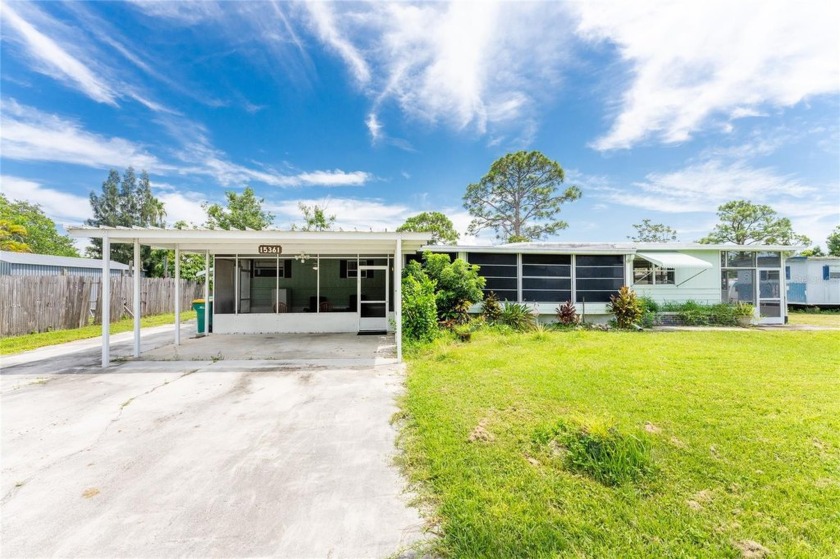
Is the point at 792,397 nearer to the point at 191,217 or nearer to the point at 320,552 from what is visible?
the point at 320,552

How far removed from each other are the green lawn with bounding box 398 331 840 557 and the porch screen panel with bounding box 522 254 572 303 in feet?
19.1

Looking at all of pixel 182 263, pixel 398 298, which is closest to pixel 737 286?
pixel 398 298

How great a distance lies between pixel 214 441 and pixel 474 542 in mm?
2931

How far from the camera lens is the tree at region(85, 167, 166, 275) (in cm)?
3334

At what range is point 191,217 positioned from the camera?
Answer: 25750 millimetres

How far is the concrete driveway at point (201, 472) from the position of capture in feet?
7.07

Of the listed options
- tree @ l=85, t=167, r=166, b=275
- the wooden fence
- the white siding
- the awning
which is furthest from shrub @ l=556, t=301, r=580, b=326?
tree @ l=85, t=167, r=166, b=275

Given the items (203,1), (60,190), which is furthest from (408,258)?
(60,190)

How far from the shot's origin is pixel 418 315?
8.56 meters

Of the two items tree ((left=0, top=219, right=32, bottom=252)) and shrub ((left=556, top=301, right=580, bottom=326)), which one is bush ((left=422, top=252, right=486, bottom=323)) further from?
tree ((left=0, top=219, right=32, bottom=252))

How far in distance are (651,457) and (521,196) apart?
25961mm

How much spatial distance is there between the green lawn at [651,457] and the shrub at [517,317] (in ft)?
13.8

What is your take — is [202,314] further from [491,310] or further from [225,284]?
[491,310]

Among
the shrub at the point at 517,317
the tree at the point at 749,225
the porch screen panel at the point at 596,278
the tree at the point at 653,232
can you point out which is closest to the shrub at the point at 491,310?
the shrub at the point at 517,317
